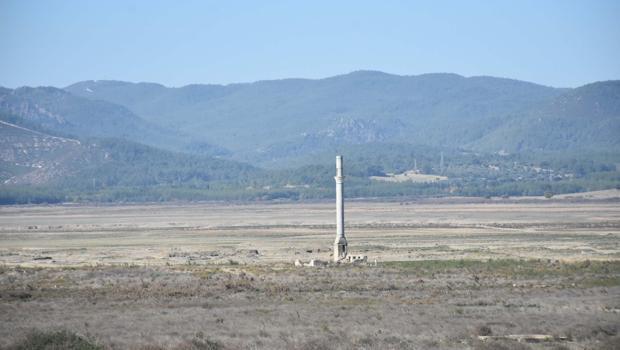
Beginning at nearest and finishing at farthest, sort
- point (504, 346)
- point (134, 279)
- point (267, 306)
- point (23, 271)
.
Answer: point (504, 346), point (267, 306), point (134, 279), point (23, 271)

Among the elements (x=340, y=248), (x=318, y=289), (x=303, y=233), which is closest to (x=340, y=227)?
(x=340, y=248)

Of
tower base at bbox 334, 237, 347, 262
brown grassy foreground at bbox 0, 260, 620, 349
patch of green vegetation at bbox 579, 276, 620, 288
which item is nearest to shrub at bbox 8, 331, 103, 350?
brown grassy foreground at bbox 0, 260, 620, 349

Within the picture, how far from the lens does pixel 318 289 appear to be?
172 ft

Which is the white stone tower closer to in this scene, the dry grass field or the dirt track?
the dirt track

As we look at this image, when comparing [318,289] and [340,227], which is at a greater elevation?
[340,227]

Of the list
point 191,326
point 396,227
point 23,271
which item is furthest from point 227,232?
point 191,326

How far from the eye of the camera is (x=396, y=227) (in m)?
111

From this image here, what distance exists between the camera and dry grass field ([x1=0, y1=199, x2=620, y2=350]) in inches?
1497

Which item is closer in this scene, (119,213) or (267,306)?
(267,306)

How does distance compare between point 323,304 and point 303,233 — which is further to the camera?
point 303,233

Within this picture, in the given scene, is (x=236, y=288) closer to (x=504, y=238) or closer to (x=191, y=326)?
(x=191, y=326)

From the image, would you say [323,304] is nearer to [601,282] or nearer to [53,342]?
[601,282]

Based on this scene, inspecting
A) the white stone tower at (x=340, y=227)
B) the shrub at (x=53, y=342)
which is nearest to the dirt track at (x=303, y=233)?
the white stone tower at (x=340, y=227)

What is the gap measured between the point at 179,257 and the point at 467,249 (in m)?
17.8
